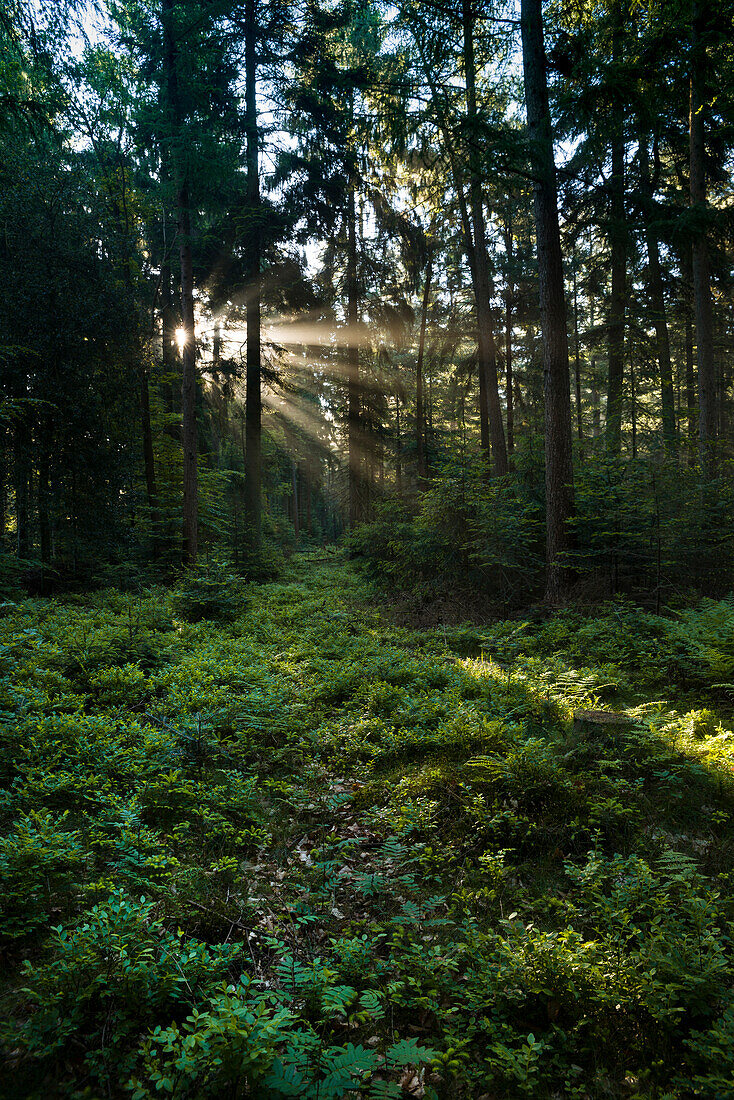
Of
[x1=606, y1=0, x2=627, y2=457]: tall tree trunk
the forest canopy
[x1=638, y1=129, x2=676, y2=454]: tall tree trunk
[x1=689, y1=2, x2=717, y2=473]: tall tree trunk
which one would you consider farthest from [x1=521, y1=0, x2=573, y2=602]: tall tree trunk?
[x1=638, y1=129, x2=676, y2=454]: tall tree trunk

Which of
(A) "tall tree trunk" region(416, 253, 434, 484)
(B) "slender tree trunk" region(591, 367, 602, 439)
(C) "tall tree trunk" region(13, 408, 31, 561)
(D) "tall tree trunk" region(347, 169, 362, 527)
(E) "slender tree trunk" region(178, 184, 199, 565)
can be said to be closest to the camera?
(C) "tall tree trunk" region(13, 408, 31, 561)

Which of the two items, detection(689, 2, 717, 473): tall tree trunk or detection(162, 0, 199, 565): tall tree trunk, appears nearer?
detection(689, 2, 717, 473): tall tree trunk

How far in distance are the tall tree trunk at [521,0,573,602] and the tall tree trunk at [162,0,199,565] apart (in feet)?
28.7

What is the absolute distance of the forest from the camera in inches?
86.7

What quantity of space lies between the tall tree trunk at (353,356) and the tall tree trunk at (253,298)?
3.91m

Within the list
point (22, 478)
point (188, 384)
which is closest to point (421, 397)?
point (188, 384)

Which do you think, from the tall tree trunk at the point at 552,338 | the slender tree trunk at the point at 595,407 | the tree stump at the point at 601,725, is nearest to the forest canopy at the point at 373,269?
the tall tree trunk at the point at 552,338

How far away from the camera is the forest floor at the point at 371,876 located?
1978 millimetres

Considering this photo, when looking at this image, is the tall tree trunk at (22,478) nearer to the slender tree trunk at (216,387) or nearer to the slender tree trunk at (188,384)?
the slender tree trunk at (188,384)

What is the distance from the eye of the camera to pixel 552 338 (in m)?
9.05

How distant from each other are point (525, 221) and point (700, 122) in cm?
914

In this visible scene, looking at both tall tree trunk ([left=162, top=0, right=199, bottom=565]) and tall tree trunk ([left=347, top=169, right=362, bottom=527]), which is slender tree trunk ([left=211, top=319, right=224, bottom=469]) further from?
tall tree trunk ([left=347, top=169, right=362, bottom=527])

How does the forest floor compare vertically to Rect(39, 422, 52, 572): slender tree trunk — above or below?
below

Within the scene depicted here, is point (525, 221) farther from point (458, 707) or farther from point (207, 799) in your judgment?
point (207, 799)
